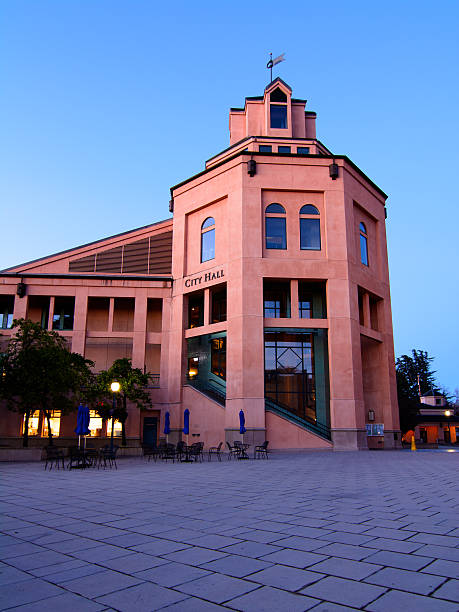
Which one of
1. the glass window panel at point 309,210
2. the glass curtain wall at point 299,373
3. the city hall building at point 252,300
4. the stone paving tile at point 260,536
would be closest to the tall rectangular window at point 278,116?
the city hall building at point 252,300

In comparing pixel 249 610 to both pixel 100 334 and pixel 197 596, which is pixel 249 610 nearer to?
pixel 197 596

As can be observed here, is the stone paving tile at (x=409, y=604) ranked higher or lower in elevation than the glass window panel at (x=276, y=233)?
lower

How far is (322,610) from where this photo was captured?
12.4 feet

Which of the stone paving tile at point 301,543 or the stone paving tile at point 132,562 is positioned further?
the stone paving tile at point 301,543

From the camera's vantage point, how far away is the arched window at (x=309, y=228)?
30.2 m

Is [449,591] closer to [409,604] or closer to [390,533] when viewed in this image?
[409,604]

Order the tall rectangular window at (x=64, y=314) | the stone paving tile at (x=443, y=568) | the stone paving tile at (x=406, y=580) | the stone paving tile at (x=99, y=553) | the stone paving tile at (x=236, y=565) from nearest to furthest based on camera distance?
the stone paving tile at (x=406, y=580), the stone paving tile at (x=443, y=568), the stone paving tile at (x=236, y=565), the stone paving tile at (x=99, y=553), the tall rectangular window at (x=64, y=314)

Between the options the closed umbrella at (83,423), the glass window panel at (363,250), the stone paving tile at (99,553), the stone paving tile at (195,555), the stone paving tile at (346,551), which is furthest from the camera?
the glass window panel at (363,250)

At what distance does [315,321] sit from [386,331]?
27.3ft

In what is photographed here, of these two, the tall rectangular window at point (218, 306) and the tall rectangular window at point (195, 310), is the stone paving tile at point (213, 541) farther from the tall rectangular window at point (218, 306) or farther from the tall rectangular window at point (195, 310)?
the tall rectangular window at point (195, 310)

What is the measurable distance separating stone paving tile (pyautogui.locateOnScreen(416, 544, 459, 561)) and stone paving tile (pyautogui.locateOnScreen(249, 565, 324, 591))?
152 cm

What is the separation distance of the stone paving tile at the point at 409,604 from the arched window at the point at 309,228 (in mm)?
26821

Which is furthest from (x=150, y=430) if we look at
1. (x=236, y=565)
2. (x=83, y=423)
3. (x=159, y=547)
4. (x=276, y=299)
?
(x=236, y=565)

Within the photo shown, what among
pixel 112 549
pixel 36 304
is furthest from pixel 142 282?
pixel 112 549
